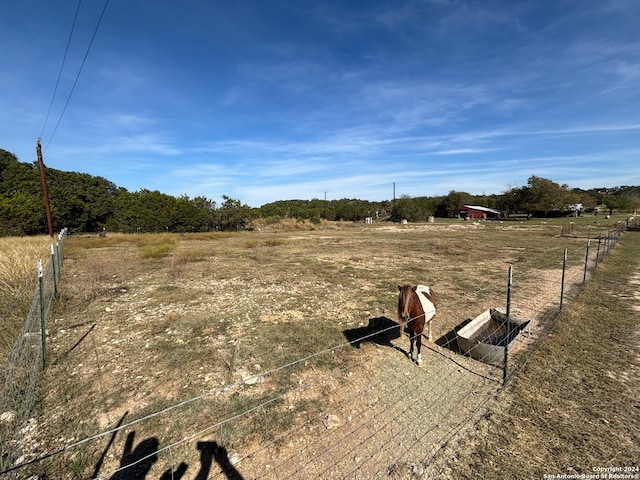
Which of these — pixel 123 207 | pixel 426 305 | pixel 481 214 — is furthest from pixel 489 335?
pixel 481 214

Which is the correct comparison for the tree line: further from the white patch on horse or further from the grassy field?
the grassy field

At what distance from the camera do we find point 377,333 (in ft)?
17.6

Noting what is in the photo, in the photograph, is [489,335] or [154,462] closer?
[154,462]

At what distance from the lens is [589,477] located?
2744 mm

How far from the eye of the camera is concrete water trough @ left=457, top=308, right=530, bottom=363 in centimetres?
476

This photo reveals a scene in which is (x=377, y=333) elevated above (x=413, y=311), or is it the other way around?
(x=413, y=311)

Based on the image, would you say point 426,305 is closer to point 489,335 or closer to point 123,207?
point 489,335

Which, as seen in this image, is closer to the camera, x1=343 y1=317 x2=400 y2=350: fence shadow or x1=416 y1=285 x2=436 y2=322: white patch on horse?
x1=416 y1=285 x2=436 y2=322: white patch on horse

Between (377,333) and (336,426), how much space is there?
2177 millimetres

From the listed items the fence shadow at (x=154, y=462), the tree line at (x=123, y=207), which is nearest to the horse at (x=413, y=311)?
the fence shadow at (x=154, y=462)

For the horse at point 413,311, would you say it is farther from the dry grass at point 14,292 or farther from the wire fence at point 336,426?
the dry grass at point 14,292

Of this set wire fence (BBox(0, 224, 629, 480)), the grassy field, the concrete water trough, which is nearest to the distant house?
the concrete water trough

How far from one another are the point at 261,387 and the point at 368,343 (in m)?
2.33

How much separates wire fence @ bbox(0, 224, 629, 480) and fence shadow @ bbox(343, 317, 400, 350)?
0.43m
